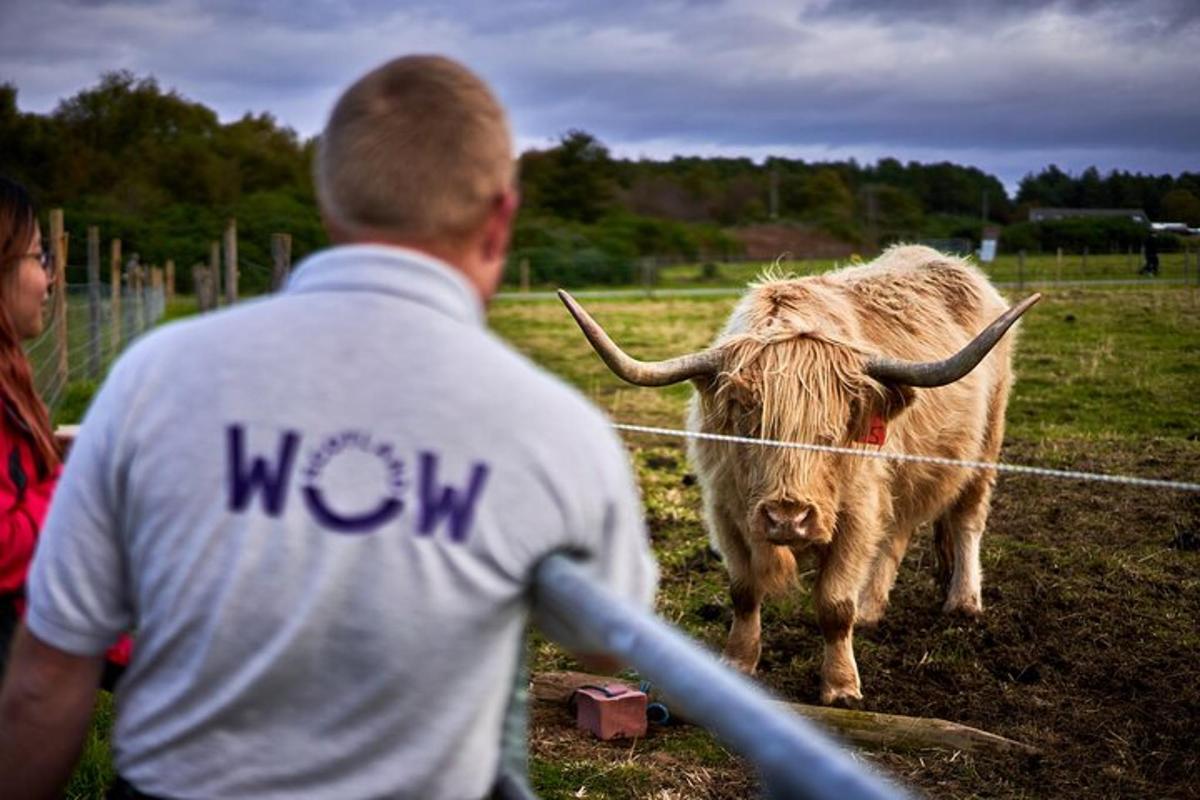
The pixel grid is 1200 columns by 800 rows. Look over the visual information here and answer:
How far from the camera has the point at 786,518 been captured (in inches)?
205

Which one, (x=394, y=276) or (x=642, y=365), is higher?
(x=394, y=276)

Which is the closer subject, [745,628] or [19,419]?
[19,419]

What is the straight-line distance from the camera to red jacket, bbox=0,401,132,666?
2.28 metres

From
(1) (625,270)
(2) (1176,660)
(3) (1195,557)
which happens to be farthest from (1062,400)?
(1) (625,270)

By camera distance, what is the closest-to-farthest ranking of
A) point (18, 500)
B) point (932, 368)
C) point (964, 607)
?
1. point (18, 500)
2. point (932, 368)
3. point (964, 607)

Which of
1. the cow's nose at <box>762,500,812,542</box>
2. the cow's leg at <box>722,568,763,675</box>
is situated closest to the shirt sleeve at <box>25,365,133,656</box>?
the cow's nose at <box>762,500,812,542</box>

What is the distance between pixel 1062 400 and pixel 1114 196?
6.59 ft

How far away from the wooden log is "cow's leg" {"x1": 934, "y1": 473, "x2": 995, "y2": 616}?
184cm

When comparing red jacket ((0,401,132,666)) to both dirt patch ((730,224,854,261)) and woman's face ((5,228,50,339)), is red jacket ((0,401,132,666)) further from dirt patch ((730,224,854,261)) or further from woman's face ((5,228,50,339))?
dirt patch ((730,224,854,261))

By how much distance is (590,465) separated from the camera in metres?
1.50

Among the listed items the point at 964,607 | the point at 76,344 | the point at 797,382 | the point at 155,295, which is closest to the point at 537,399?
the point at 797,382

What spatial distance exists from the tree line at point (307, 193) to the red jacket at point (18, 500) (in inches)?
1374

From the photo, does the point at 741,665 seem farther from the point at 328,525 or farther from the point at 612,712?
the point at 328,525

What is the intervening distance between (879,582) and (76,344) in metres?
14.4
